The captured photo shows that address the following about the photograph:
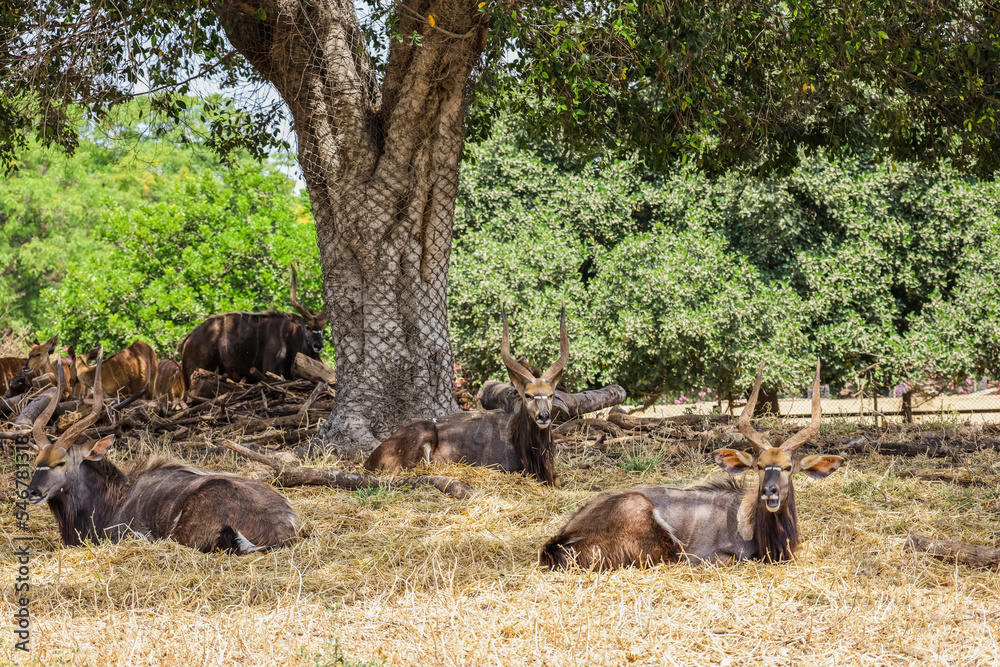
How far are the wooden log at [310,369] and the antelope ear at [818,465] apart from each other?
7817mm

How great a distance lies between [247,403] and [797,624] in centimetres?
871

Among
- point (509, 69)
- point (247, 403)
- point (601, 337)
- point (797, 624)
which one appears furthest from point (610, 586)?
point (601, 337)

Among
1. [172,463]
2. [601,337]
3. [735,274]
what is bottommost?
[172,463]

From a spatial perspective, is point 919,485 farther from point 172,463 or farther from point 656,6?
point 172,463

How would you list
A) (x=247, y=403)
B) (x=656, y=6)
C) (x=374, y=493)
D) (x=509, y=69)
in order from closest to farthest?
(x=374, y=493) → (x=656, y=6) → (x=509, y=69) → (x=247, y=403)

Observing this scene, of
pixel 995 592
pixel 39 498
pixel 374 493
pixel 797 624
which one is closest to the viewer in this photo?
pixel 797 624

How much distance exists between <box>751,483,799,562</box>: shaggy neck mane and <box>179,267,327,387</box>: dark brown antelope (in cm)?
897

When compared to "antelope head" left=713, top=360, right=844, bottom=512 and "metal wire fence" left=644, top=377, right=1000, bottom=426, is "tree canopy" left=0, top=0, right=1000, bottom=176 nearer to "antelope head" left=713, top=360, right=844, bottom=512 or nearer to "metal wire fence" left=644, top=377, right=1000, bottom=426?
"antelope head" left=713, top=360, right=844, bottom=512

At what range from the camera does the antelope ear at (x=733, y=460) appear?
5.63m

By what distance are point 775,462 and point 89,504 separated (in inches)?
183

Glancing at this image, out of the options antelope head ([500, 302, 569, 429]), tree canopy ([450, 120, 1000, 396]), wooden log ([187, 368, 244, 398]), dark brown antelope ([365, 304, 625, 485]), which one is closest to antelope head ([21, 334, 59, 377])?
wooden log ([187, 368, 244, 398])

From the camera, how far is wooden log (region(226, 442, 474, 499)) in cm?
723

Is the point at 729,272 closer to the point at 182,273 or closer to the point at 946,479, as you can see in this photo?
the point at 946,479

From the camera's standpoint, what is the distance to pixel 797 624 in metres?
4.11
